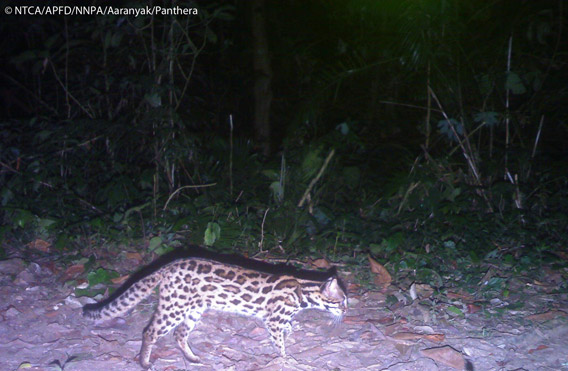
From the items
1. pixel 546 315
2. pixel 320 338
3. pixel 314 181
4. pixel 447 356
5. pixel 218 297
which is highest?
pixel 314 181

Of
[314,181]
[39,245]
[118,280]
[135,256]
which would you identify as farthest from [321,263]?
[39,245]

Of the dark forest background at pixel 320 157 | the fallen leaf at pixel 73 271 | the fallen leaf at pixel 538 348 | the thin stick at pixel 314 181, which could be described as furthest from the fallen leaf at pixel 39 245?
the fallen leaf at pixel 538 348

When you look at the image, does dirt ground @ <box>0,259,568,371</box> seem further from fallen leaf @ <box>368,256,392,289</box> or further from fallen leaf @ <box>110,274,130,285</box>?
fallen leaf @ <box>110,274,130,285</box>

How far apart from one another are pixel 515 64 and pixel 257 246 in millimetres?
4397

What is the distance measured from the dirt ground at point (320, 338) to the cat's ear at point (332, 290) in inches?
15.8

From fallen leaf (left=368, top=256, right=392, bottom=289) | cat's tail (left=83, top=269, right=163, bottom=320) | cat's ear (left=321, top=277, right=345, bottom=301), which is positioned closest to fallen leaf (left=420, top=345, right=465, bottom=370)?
cat's ear (left=321, top=277, right=345, bottom=301)

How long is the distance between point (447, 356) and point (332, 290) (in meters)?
1.14

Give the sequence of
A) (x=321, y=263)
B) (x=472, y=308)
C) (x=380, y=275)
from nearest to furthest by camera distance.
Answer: (x=472, y=308) < (x=380, y=275) < (x=321, y=263)

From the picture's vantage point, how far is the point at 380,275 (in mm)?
6562

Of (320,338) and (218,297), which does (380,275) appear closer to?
(320,338)

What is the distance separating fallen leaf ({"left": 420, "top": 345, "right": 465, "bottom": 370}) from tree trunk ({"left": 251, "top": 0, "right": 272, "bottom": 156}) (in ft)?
17.6

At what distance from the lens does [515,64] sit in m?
7.97

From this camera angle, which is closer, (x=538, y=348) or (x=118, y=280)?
(x=538, y=348)

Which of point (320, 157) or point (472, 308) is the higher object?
point (320, 157)
